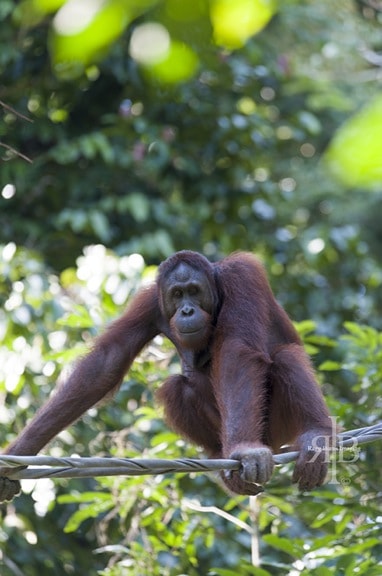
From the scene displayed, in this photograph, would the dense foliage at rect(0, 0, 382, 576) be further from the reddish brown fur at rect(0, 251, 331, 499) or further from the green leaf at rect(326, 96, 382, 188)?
the green leaf at rect(326, 96, 382, 188)

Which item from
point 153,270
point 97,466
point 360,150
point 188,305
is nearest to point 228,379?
point 188,305

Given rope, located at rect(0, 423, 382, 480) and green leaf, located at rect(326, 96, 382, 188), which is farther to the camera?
rope, located at rect(0, 423, 382, 480)

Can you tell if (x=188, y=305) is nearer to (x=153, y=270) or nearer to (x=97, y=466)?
(x=97, y=466)

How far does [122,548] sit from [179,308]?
1.41 meters

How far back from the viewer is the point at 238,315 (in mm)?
3889

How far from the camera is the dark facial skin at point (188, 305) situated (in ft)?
12.7

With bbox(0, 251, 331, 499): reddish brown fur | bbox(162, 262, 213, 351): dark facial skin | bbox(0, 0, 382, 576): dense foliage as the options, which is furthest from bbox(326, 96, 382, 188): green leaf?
bbox(162, 262, 213, 351): dark facial skin

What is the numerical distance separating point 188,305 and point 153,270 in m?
1.93

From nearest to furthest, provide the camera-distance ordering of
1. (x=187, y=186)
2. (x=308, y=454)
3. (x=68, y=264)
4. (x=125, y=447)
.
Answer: (x=308, y=454)
(x=125, y=447)
(x=68, y=264)
(x=187, y=186)

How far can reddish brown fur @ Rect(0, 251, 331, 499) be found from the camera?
355 cm

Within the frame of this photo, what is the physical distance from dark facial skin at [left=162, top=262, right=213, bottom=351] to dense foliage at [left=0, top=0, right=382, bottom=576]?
2.62ft

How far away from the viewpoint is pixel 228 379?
368 centimetres

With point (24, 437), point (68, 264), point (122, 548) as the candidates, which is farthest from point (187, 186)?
point (24, 437)

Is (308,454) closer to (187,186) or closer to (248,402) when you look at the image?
(248,402)
